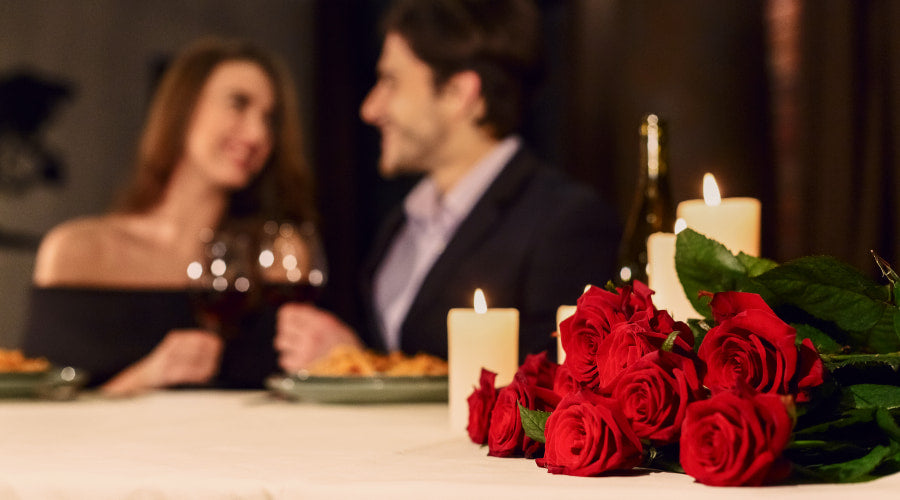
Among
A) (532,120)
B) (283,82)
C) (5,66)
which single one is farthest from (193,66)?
A: (532,120)

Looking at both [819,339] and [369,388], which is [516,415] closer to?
[819,339]

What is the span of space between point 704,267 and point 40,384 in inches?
40.6

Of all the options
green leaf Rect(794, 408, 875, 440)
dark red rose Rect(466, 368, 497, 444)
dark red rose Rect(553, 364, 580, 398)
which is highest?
dark red rose Rect(553, 364, 580, 398)

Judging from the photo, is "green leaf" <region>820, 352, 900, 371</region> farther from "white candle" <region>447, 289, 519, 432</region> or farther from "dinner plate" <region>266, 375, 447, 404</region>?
"dinner plate" <region>266, 375, 447, 404</region>

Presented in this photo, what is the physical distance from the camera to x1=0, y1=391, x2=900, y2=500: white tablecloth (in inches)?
21.2

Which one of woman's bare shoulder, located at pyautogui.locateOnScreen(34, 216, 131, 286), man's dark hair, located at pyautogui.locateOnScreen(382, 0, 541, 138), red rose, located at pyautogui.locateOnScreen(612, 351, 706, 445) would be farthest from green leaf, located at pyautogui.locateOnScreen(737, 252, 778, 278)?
woman's bare shoulder, located at pyautogui.locateOnScreen(34, 216, 131, 286)

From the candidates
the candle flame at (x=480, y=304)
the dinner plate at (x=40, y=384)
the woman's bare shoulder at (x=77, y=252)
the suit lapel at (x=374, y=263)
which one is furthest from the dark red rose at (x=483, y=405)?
the woman's bare shoulder at (x=77, y=252)

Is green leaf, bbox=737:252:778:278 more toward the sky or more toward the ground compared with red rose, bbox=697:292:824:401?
more toward the sky

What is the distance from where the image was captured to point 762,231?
2.60m

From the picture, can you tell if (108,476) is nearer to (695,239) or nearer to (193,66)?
(695,239)

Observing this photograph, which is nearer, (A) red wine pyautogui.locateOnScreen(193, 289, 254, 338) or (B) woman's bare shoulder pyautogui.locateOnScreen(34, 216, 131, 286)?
(A) red wine pyautogui.locateOnScreen(193, 289, 254, 338)

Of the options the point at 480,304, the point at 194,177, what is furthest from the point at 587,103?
the point at 480,304

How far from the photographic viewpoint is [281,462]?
0.71 m

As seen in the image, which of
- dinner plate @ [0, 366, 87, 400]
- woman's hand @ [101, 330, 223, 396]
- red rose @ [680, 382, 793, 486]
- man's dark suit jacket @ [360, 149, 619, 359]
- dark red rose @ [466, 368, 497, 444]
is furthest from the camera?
man's dark suit jacket @ [360, 149, 619, 359]
